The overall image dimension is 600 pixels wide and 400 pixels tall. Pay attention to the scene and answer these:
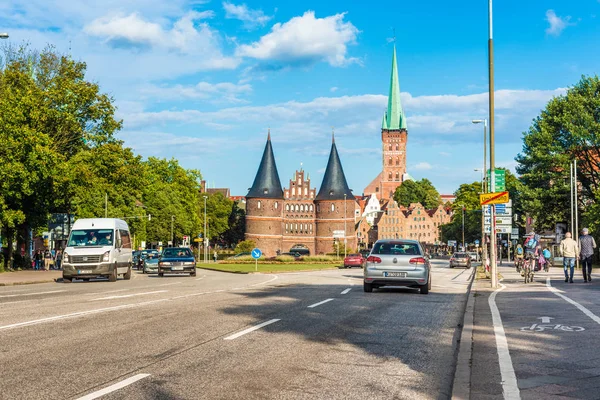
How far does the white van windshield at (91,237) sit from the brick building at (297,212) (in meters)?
105

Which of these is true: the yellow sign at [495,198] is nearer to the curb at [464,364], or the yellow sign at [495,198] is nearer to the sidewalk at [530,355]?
the sidewalk at [530,355]

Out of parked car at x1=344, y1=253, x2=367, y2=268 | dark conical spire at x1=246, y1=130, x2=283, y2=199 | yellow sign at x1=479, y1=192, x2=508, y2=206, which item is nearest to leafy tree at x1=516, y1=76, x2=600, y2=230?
parked car at x1=344, y1=253, x2=367, y2=268

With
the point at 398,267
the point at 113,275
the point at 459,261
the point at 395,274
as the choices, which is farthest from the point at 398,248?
the point at 459,261

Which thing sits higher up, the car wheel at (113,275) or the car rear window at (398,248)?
the car rear window at (398,248)

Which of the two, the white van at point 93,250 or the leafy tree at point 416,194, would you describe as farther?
the leafy tree at point 416,194

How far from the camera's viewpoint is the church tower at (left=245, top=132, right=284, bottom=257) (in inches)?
5404

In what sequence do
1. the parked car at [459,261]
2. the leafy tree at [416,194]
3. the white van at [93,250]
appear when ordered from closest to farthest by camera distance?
the white van at [93,250]
the parked car at [459,261]
the leafy tree at [416,194]

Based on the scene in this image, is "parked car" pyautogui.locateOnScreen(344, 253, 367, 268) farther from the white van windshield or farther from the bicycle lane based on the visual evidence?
the bicycle lane

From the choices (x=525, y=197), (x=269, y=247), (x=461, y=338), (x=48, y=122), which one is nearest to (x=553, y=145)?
(x=525, y=197)

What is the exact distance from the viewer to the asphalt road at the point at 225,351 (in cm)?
670

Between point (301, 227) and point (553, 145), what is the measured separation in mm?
84731

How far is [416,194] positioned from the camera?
188 metres

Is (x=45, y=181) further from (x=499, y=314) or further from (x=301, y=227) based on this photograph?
(x=301, y=227)

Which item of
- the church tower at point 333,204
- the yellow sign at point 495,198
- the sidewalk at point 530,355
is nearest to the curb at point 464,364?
the sidewalk at point 530,355
